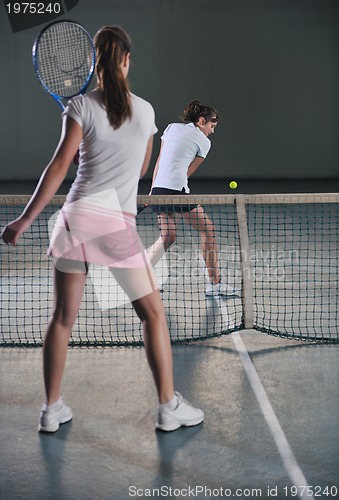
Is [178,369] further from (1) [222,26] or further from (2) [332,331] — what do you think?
(1) [222,26]

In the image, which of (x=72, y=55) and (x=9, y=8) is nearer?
(x=72, y=55)

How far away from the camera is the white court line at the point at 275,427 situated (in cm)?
291

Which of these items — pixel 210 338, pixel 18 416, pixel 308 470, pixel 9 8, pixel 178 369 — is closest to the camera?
pixel 308 470

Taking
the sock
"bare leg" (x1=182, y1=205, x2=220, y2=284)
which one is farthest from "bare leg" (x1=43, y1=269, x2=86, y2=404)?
"bare leg" (x1=182, y1=205, x2=220, y2=284)

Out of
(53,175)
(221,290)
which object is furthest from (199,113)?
(53,175)

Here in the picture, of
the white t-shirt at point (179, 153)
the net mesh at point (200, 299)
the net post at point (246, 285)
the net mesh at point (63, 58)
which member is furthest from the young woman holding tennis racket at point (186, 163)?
the net mesh at point (63, 58)

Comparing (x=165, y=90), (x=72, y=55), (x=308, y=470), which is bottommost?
(x=308, y=470)

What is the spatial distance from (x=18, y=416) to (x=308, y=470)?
4.64ft

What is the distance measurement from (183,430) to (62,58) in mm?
1879

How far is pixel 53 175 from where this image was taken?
3.01 m

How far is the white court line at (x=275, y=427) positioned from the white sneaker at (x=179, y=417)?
0.34 meters

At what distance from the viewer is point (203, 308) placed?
5.71 metres

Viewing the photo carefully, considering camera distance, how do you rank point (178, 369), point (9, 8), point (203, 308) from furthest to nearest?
point (9, 8) → point (203, 308) → point (178, 369)

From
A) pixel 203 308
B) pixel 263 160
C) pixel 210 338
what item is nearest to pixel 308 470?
pixel 210 338
